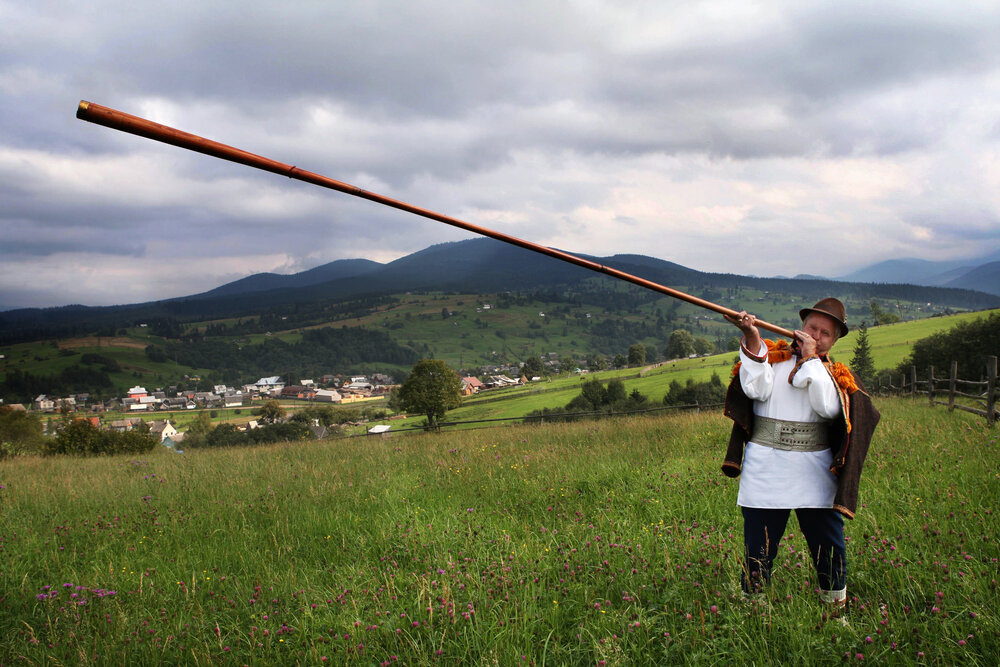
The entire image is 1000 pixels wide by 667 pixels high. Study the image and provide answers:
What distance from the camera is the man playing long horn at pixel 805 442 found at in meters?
3.16

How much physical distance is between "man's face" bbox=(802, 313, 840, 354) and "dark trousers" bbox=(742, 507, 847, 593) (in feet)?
3.49

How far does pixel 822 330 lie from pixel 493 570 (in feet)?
9.45

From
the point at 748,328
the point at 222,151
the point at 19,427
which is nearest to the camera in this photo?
the point at 222,151

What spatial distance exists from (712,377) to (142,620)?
64169 millimetres

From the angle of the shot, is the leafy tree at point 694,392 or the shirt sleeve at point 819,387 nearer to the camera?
the shirt sleeve at point 819,387

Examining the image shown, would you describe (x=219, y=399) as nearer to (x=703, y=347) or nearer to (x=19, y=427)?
(x=19, y=427)

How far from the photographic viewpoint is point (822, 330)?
11.0 ft

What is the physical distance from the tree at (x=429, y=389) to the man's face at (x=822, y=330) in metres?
41.7

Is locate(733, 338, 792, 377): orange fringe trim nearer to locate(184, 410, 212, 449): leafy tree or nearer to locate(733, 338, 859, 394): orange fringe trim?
locate(733, 338, 859, 394): orange fringe trim

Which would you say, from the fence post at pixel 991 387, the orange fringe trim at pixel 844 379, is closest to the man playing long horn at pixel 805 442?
the orange fringe trim at pixel 844 379

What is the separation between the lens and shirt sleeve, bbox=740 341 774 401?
3.27 metres

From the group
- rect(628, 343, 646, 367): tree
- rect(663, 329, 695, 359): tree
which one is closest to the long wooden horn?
rect(628, 343, 646, 367): tree

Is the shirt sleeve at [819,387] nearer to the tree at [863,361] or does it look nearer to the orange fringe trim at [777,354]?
the orange fringe trim at [777,354]

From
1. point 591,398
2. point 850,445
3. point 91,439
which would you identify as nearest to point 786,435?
point 850,445
